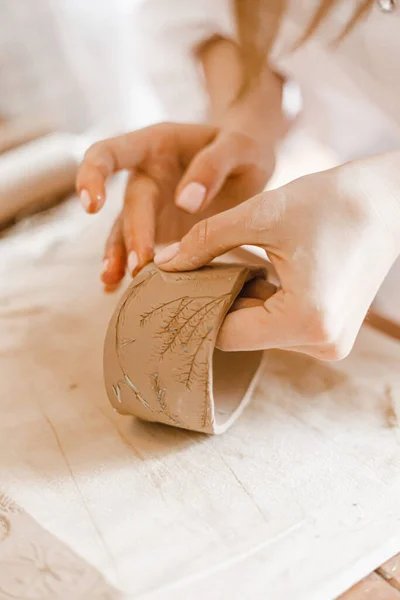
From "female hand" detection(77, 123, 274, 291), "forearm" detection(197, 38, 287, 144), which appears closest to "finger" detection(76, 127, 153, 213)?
"female hand" detection(77, 123, 274, 291)

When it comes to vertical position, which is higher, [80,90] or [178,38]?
[178,38]

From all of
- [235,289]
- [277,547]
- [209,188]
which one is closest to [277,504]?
[277,547]

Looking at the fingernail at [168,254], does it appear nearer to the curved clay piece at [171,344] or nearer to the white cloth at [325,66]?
the curved clay piece at [171,344]

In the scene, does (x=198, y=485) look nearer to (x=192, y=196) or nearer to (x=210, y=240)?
(x=210, y=240)

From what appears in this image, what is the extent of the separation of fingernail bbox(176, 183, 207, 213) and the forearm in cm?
14

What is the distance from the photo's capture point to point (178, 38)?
979 mm

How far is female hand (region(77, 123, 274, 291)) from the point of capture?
735 millimetres

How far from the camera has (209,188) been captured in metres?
0.75

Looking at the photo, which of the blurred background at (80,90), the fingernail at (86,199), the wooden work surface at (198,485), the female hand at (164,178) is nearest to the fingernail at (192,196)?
the female hand at (164,178)

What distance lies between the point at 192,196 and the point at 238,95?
11.1 inches

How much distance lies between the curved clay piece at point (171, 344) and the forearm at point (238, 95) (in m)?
0.31

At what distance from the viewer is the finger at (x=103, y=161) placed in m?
0.72

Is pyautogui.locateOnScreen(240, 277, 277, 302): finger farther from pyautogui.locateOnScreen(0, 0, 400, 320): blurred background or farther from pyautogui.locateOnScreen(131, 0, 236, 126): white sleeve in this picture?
pyautogui.locateOnScreen(131, 0, 236, 126): white sleeve

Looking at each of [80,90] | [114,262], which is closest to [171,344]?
[114,262]
